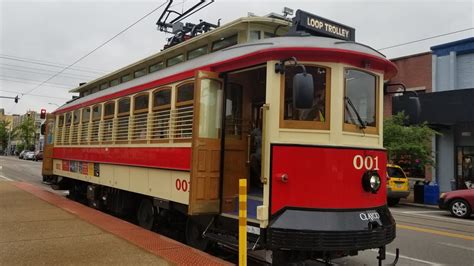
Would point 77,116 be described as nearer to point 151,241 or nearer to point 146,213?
point 146,213

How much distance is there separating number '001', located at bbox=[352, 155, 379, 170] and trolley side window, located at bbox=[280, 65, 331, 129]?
58 cm

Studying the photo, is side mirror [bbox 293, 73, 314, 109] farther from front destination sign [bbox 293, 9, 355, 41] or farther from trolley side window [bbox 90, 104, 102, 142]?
trolley side window [bbox 90, 104, 102, 142]

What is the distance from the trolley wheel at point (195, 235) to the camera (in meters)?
7.32

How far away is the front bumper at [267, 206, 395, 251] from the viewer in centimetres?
540

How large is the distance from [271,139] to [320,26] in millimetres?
2013

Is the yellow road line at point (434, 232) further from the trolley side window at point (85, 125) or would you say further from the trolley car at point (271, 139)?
the trolley side window at point (85, 125)

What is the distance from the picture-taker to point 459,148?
2158 centimetres

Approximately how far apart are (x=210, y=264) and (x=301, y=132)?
203 centimetres

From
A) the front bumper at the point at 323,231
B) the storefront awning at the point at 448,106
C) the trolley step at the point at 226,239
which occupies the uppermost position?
the storefront awning at the point at 448,106

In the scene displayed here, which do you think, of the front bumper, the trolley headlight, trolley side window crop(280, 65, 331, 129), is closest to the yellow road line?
the trolley headlight

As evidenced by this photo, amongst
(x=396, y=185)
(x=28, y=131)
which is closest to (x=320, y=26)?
(x=396, y=185)

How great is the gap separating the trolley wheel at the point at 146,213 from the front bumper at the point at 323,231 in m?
→ 3.78

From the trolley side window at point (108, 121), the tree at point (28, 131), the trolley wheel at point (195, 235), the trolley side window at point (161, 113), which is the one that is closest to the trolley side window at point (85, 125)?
the trolley side window at point (108, 121)

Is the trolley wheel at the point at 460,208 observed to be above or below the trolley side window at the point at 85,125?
below
